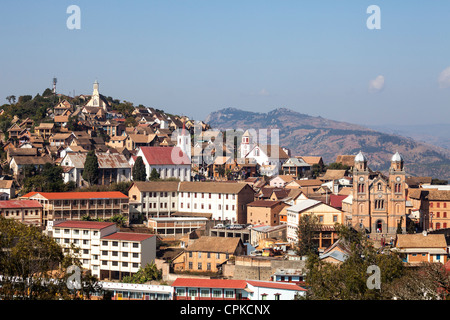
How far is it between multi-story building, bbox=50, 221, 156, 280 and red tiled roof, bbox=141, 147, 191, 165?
24.8 m

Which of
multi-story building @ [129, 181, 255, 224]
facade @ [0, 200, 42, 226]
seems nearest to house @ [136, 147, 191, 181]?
multi-story building @ [129, 181, 255, 224]

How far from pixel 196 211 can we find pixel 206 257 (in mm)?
17228

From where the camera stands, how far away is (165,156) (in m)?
74.1

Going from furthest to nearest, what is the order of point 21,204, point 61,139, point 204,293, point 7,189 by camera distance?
point 61,139 → point 7,189 → point 21,204 → point 204,293

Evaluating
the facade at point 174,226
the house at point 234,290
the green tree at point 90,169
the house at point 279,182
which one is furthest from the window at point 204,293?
the house at point 279,182

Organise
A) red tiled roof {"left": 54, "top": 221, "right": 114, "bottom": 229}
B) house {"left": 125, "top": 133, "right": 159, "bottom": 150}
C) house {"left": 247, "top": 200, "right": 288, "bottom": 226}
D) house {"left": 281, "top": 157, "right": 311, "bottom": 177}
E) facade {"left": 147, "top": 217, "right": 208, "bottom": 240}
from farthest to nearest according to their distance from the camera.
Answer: house {"left": 281, "top": 157, "right": 311, "bottom": 177}, house {"left": 125, "top": 133, "right": 159, "bottom": 150}, house {"left": 247, "top": 200, "right": 288, "bottom": 226}, facade {"left": 147, "top": 217, "right": 208, "bottom": 240}, red tiled roof {"left": 54, "top": 221, "right": 114, "bottom": 229}

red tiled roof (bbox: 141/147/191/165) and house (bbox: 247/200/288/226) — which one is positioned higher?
red tiled roof (bbox: 141/147/191/165)

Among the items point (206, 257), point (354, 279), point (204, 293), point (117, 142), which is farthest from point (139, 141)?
point (354, 279)

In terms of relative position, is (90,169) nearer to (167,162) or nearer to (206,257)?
(167,162)

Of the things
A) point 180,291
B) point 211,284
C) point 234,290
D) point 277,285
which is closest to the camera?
point 277,285

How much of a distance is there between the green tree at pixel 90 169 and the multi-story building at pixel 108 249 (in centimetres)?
1802

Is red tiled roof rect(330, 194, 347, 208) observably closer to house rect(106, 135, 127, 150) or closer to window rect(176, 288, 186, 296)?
window rect(176, 288, 186, 296)

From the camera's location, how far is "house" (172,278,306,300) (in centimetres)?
3475

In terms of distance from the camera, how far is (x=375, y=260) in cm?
3297
